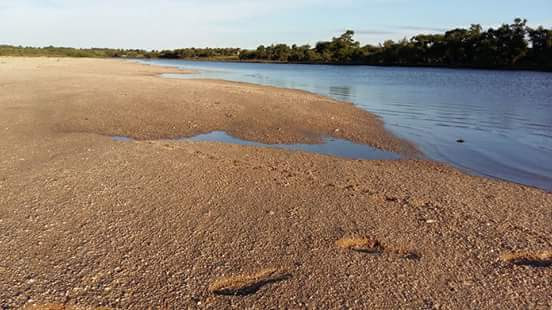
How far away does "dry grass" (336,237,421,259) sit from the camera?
5027 millimetres

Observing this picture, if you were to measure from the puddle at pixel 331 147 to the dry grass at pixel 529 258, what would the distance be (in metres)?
5.77

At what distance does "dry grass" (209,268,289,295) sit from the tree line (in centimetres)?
9708

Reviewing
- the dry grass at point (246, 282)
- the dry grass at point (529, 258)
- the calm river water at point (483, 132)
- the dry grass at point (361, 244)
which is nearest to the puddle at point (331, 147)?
the calm river water at point (483, 132)

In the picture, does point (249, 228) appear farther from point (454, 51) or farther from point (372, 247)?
point (454, 51)

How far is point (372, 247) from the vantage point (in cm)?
524

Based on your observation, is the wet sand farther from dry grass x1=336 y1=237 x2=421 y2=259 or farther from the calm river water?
the calm river water

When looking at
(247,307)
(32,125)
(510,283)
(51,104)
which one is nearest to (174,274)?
(247,307)

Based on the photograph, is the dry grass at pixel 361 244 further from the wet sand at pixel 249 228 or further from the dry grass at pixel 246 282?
the dry grass at pixel 246 282

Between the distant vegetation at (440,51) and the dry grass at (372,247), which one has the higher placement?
the distant vegetation at (440,51)

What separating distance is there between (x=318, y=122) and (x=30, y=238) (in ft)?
39.3

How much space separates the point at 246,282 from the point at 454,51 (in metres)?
115

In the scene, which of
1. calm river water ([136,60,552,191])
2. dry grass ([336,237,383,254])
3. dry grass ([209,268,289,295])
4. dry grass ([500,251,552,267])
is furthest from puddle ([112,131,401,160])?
dry grass ([209,268,289,295])

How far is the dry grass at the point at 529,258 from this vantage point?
486cm

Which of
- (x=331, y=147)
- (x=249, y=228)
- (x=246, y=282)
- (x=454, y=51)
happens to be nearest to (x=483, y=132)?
(x=331, y=147)
